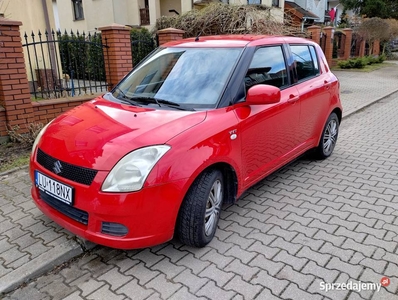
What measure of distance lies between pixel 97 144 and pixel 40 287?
115 centimetres

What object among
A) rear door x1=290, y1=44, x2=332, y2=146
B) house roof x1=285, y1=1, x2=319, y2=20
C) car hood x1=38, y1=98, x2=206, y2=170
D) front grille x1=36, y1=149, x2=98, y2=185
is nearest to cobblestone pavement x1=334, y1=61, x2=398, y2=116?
rear door x1=290, y1=44, x2=332, y2=146

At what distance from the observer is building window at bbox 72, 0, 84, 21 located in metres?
21.5

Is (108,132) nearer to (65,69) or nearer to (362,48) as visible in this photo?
(65,69)

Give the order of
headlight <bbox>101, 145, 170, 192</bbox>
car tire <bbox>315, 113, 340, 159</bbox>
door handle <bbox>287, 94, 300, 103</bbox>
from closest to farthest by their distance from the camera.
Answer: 1. headlight <bbox>101, 145, 170, 192</bbox>
2. door handle <bbox>287, 94, 300, 103</bbox>
3. car tire <bbox>315, 113, 340, 159</bbox>

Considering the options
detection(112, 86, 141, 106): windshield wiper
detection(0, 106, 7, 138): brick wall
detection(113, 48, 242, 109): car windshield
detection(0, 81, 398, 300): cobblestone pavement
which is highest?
detection(113, 48, 242, 109): car windshield

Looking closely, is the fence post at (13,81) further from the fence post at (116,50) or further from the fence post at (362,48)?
the fence post at (362,48)

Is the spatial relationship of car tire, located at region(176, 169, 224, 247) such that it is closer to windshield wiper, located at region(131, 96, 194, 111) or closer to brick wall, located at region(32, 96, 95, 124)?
windshield wiper, located at region(131, 96, 194, 111)

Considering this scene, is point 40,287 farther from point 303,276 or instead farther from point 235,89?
point 235,89

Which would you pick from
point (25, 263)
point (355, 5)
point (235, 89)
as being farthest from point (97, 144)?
point (355, 5)

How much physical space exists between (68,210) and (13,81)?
349 cm

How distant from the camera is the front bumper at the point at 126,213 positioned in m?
2.39

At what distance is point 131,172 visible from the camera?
241 centimetres

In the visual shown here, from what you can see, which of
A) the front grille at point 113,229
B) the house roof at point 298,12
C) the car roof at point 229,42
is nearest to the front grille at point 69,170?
the front grille at point 113,229

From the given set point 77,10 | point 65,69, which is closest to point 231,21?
point 65,69
